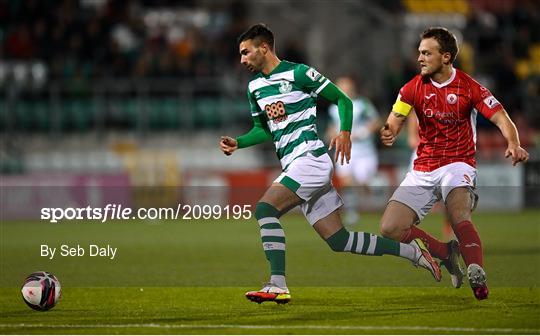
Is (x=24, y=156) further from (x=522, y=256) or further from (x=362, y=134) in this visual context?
(x=522, y=256)

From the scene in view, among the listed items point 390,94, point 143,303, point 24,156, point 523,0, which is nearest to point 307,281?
point 143,303

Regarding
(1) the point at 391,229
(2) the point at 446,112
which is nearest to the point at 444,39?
(2) the point at 446,112

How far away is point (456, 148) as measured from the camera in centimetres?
902

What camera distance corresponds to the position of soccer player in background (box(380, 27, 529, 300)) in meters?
8.85

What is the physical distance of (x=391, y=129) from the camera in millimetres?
8938

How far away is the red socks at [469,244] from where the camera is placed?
343 inches

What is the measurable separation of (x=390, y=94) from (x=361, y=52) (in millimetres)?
2956

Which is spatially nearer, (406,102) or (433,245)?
(406,102)

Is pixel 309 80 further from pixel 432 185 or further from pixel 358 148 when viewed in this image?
pixel 358 148

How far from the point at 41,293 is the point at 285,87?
2.46 metres

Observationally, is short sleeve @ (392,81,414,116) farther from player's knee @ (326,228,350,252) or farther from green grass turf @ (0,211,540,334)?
green grass turf @ (0,211,540,334)

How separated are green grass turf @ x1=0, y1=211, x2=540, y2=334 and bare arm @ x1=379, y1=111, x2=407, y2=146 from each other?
1.28 m

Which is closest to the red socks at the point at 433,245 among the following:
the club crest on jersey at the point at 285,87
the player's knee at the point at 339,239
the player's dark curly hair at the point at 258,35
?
the player's knee at the point at 339,239

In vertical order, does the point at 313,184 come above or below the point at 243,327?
above
